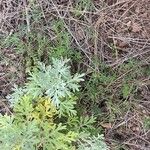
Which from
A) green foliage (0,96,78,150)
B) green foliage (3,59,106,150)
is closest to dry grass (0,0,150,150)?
green foliage (3,59,106,150)

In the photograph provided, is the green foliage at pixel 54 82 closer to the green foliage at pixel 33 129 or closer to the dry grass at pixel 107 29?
the green foliage at pixel 33 129

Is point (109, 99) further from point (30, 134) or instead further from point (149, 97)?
point (30, 134)

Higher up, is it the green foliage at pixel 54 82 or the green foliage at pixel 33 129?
the green foliage at pixel 54 82

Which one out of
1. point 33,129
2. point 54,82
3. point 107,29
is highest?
point 107,29

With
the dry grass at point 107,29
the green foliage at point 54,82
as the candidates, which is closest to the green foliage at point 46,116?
the green foliage at point 54,82

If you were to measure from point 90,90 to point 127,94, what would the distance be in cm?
24

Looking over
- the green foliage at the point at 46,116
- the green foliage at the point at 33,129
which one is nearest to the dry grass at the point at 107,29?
the green foliage at the point at 46,116

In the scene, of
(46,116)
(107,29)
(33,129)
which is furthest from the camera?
(107,29)

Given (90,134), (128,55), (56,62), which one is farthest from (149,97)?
(56,62)

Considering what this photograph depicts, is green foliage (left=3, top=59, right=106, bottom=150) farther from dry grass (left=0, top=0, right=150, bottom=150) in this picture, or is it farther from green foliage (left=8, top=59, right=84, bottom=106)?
dry grass (left=0, top=0, right=150, bottom=150)

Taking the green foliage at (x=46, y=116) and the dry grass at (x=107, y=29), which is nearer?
the green foliage at (x=46, y=116)

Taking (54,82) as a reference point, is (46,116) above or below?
below

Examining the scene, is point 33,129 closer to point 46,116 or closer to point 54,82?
point 46,116

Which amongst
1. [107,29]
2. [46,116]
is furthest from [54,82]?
[107,29]
